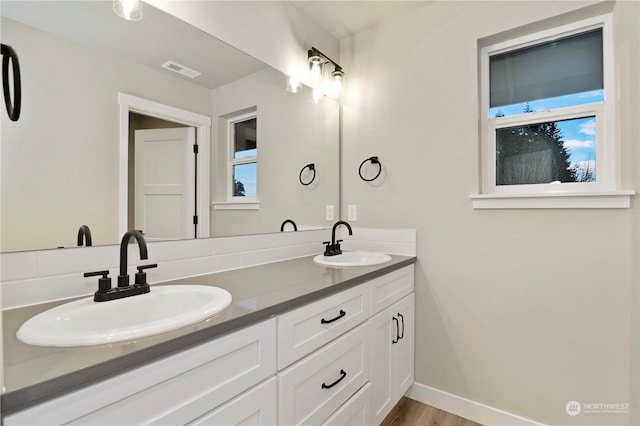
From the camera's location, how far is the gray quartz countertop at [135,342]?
546mm

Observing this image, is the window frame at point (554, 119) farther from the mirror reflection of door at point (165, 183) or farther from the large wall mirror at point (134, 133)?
the mirror reflection of door at point (165, 183)

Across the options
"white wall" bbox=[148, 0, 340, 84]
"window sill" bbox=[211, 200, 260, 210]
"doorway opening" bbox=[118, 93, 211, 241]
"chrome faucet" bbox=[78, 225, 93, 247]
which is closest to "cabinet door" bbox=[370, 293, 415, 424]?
"window sill" bbox=[211, 200, 260, 210]

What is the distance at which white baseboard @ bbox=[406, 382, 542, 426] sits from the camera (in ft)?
5.57

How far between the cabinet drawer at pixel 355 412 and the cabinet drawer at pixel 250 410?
0.35 m

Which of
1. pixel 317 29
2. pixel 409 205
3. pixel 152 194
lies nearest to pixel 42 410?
pixel 152 194

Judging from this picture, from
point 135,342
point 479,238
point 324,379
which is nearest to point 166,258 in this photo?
point 135,342

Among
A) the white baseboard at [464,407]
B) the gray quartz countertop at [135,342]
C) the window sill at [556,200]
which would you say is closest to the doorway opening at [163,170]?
the gray quartz countertop at [135,342]

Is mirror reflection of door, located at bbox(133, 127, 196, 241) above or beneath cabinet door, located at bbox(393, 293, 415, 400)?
above

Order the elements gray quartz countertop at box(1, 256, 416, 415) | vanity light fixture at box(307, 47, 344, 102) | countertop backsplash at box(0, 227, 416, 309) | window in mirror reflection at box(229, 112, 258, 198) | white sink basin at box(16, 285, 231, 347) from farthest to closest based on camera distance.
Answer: vanity light fixture at box(307, 47, 344, 102) → window in mirror reflection at box(229, 112, 258, 198) → countertop backsplash at box(0, 227, 416, 309) → white sink basin at box(16, 285, 231, 347) → gray quartz countertop at box(1, 256, 416, 415)

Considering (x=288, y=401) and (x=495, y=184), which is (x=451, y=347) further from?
(x=288, y=401)

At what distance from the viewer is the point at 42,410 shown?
1.79 feet

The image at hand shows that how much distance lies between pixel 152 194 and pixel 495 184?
1819mm

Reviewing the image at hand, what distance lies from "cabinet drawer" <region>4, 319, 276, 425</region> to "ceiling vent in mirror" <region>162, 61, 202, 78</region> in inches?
46.0

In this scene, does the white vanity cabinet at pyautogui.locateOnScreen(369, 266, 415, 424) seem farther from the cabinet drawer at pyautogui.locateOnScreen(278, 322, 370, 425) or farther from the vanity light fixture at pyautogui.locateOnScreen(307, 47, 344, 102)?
the vanity light fixture at pyautogui.locateOnScreen(307, 47, 344, 102)
